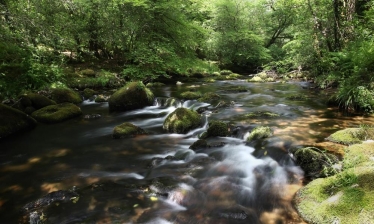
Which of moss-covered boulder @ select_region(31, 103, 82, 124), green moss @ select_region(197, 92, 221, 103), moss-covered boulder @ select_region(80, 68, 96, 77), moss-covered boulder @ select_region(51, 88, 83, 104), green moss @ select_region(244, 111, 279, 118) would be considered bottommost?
green moss @ select_region(244, 111, 279, 118)

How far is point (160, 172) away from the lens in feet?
18.5

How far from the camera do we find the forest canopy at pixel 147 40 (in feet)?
20.9

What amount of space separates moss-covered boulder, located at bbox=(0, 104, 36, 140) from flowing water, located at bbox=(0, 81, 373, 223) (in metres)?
0.41

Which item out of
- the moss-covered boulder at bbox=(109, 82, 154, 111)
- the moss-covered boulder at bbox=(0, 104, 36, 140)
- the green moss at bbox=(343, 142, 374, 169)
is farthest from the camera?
the moss-covered boulder at bbox=(109, 82, 154, 111)

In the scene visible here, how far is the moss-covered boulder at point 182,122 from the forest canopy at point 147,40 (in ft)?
10.9

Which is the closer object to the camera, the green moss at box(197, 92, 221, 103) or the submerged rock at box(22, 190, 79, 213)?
the submerged rock at box(22, 190, 79, 213)

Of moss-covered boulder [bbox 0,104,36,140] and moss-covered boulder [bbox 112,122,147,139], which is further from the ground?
moss-covered boulder [bbox 0,104,36,140]

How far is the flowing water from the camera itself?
4.20 meters

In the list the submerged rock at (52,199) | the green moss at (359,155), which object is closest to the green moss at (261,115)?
the green moss at (359,155)

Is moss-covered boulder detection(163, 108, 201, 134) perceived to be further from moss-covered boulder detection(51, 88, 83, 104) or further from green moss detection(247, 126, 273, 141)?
moss-covered boulder detection(51, 88, 83, 104)

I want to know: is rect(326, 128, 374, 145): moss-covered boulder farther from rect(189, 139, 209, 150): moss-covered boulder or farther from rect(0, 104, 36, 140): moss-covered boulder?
rect(0, 104, 36, 140): moss-covered boulder

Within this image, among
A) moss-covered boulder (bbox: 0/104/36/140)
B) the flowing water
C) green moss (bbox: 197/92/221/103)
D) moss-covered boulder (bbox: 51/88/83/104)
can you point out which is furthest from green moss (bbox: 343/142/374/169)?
moss-covered boulder (bbox: 51/88/83/104)

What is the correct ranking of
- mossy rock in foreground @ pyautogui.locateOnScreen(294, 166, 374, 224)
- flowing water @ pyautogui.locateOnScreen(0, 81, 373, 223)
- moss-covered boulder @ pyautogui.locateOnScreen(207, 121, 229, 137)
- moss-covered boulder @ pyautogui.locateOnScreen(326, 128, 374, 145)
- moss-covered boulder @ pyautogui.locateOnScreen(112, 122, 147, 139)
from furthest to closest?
moss-covered boulder @ pyautogui.locateOnScreen(112, 122, 147, 139) < moss-covered boulder @ pyautogui.locateOnScreen(207, 121, 229, 137) < moss-covered boulder @ pyautogui.locateOnScreen(326, 128, 374, 145) < flowing water @ pyautogui.locateOnScreen(0, 81, 373, 223) < mossy rock in foreground @ pyautogui.locateOnScreen(294, 166, 374, 224)

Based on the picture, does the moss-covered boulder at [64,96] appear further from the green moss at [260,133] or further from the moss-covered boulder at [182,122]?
the green moss at [260,133]
